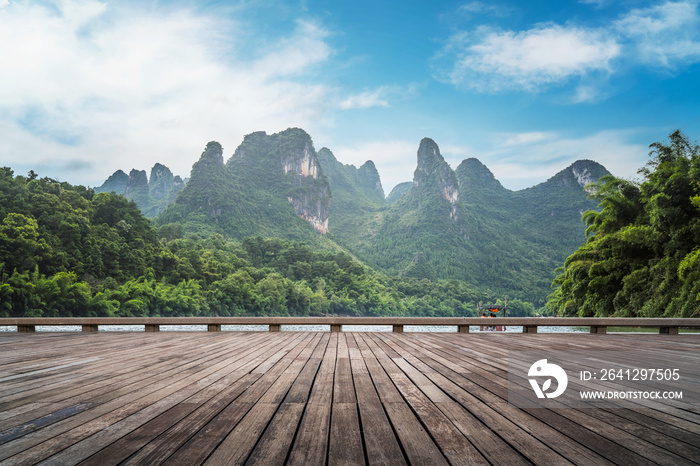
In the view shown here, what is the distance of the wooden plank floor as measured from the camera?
4.59 ft

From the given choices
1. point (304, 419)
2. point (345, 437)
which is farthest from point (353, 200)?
point (345, 437)

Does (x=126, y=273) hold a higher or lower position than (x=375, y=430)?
lower

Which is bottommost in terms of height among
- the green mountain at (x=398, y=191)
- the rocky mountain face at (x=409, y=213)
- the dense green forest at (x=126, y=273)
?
the dense green forest at (x=126, y=273)

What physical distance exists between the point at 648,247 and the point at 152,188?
477 ft

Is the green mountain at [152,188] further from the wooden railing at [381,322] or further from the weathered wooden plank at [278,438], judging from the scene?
the weathered wooden plank at [278,438]

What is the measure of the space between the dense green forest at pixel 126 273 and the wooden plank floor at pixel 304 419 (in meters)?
33.3

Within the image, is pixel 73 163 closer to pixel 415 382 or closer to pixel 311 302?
pixel 311 302

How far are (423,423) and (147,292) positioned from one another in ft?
125

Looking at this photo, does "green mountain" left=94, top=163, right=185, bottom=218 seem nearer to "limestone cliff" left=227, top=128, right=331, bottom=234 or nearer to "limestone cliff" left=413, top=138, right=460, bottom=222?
"limestone cliff" left=227, top=128, right=331, bottom=234

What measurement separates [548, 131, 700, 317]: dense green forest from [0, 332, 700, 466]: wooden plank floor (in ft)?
34.2

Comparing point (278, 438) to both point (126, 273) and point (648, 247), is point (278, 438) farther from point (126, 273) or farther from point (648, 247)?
point (126, 273)

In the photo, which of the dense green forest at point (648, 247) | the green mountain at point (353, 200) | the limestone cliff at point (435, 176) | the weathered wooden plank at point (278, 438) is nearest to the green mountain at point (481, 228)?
the limestone cliff at point (435, 176)

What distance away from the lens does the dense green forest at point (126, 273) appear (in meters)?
29.7

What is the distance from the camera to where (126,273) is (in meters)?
36.3
